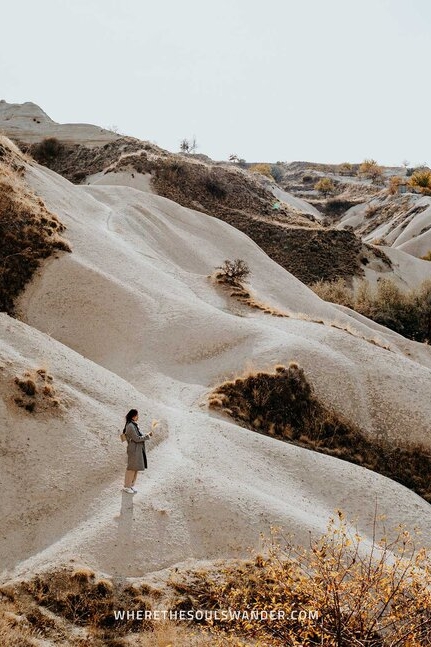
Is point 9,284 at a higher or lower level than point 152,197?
lower

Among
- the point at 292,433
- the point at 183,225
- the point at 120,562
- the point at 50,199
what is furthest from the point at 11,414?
the point at 183,225

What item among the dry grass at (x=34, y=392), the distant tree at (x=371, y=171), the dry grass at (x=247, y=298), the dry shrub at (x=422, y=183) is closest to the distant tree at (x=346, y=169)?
the distant tree at (x=371, y=171)

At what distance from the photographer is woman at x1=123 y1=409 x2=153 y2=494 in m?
9.88

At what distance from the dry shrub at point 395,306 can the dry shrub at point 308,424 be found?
15.2 meters

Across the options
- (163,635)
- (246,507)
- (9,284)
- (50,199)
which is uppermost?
(50,199)

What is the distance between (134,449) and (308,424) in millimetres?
6910

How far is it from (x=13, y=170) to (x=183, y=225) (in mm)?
10854

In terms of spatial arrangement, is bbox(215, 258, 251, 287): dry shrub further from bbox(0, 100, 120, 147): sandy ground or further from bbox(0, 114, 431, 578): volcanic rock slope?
bbox(0, 100, 120, 147): sandy ground

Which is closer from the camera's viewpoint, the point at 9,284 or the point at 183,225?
the point at 9,284

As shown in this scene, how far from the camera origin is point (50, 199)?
78.3 feet

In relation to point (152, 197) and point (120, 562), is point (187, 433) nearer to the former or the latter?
point (120, 562)

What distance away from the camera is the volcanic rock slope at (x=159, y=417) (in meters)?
9.30

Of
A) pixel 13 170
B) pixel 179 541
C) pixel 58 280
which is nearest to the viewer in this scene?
pixel 179 541

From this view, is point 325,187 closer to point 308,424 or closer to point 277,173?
point 277,173
